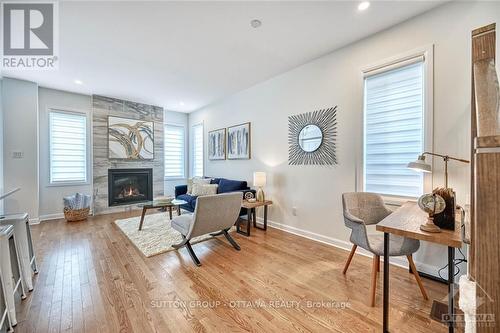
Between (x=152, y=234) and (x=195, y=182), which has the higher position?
(x=195, y=182)

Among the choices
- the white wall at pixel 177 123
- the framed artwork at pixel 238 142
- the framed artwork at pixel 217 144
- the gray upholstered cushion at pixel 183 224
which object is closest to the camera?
the gray upholstered cushion at pixel 183 224

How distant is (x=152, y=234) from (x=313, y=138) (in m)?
3.01

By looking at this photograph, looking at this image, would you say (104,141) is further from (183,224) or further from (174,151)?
(183,224)

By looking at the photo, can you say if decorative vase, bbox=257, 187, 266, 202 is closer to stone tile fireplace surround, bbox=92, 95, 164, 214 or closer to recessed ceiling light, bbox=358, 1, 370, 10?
recessed ceiling light, bbox=358, 1, 370, 10

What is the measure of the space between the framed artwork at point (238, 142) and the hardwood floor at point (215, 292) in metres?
2.07

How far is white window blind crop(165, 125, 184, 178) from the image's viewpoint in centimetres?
596

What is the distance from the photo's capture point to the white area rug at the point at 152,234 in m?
2.79

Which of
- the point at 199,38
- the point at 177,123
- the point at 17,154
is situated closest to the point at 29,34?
the point at 199,38

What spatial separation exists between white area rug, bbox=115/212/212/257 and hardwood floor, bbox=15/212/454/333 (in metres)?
0.15

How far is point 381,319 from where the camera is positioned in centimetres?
153

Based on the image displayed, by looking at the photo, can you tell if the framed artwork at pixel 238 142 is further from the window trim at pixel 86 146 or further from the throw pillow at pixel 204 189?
the window trim at pixel 86 146

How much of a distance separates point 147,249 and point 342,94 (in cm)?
340

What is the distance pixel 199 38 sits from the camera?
8.34ft

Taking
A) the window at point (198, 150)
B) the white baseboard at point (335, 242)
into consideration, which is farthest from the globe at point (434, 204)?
the window at point (198, 150)
